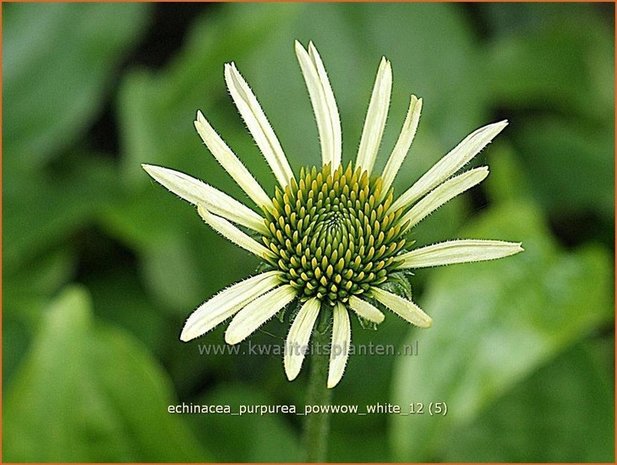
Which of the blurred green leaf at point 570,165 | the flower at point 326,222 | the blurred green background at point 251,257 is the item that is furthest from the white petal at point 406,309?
the blurred green leaf at point 570,165

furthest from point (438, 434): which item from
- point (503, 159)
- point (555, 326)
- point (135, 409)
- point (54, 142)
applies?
point (54, 142)

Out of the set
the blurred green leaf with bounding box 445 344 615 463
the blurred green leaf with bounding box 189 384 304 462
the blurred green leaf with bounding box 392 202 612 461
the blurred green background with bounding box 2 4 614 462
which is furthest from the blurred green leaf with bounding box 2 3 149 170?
the blurred green leaf with bounding box 445 344 615 463

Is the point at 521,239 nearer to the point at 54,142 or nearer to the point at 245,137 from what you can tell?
the point at 245,137

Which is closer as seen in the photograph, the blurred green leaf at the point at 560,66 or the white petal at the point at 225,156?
the white petal at the point at 225,156

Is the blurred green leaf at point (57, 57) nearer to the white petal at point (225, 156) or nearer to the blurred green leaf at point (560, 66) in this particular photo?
the blurred green leaf at point (560, 66)

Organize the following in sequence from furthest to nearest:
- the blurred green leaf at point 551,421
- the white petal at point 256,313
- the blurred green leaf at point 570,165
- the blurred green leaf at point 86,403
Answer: the blurred green leaf at point 570,165 < the blurred green leaf at point 551,421 < the blurred green leaf at point 86,403 < the white petal at point 256,313

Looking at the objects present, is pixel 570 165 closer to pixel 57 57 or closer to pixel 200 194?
pixel 57 57

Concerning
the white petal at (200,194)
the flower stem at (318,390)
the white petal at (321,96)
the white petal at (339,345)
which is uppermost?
the white petal at (321,96)

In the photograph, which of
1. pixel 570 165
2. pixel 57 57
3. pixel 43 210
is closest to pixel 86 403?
pixel 43 210
